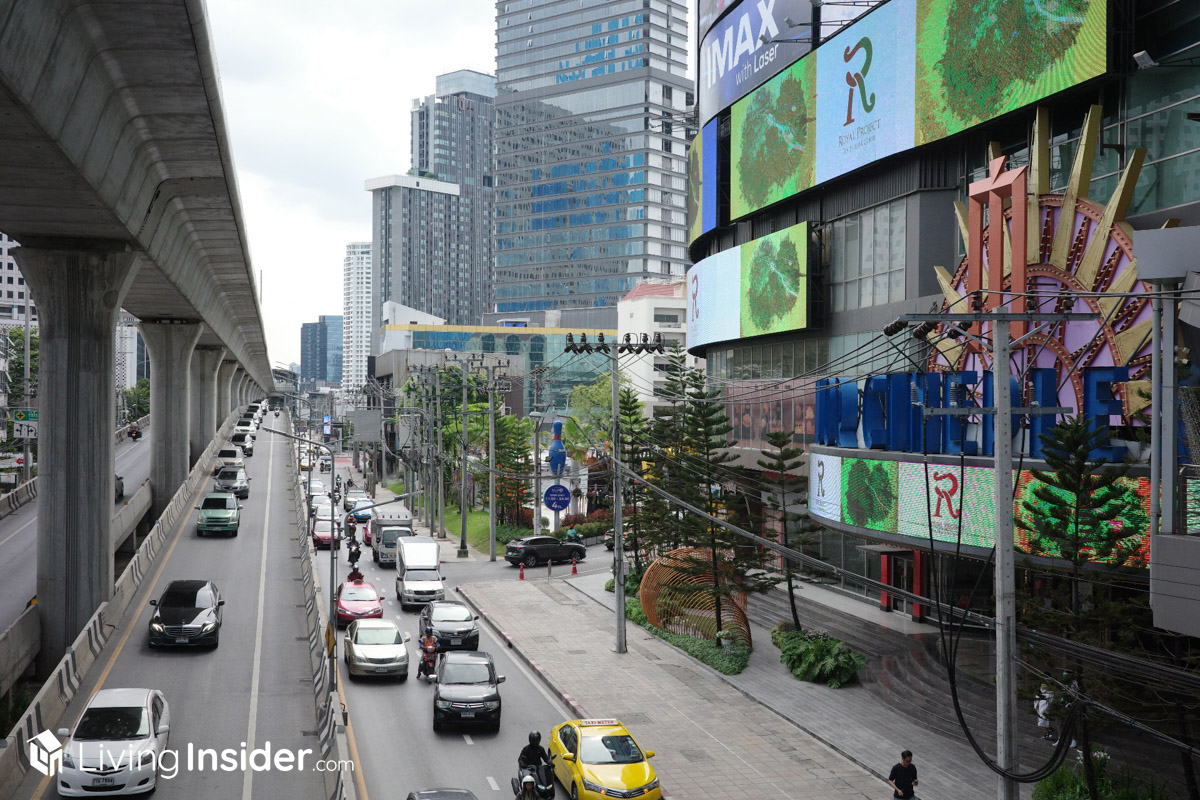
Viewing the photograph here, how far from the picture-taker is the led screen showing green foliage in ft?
124

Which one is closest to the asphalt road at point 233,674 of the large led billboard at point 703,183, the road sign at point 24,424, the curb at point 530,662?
the curb at point 530,662

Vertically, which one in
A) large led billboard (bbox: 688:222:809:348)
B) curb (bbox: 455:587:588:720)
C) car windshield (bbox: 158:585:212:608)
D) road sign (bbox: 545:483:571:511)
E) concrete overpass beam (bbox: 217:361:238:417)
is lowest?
curb (bbox: 455:587:588:720)

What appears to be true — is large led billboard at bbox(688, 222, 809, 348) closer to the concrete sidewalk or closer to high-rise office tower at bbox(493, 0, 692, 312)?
the concrete sidewalk

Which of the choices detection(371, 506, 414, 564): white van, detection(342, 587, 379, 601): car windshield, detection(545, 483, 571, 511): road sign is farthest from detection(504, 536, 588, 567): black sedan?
detection(342, 587, 379, 601): car windshield

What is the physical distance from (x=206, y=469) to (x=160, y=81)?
50.7 metres

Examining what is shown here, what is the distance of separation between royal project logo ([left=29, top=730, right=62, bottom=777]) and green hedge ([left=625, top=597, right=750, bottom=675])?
18.1 meters

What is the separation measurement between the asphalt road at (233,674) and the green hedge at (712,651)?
12.1 m

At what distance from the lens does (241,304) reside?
186ft

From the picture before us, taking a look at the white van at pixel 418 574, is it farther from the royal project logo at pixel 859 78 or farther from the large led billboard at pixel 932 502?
the royal project logo at pixel 859 78

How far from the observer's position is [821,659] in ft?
95.2

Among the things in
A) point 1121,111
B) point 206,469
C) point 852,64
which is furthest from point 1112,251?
point 206,469

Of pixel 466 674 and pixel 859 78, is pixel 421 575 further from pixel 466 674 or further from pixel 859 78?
pixel 859 78

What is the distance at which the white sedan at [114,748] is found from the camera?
16.0 m

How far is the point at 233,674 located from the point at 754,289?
26.3 m
